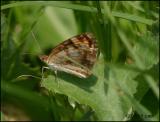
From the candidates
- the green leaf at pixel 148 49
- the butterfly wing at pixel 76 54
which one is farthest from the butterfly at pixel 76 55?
the green leaf at pixel 148 49

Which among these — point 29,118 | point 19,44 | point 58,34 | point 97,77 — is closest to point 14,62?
point 19,44

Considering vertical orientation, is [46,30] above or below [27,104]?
above

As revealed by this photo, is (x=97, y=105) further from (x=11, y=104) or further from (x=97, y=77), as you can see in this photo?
(x=11, y=104)

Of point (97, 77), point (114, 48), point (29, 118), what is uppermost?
point (97, 77)

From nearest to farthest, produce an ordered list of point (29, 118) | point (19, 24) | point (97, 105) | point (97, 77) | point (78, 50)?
point (97, 105) < point (97, 77) < point (78, 50) < point (29, 118) < point (19, 24)

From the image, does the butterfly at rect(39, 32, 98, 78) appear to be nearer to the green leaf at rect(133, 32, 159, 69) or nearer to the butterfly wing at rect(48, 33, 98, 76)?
the butterfly wing at rect(48, 33, 98, 76)

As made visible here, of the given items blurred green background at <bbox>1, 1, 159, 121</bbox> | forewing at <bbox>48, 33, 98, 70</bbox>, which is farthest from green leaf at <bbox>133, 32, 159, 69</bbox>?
forewing at <bbox>48, 33, 98, 70</bbox>
